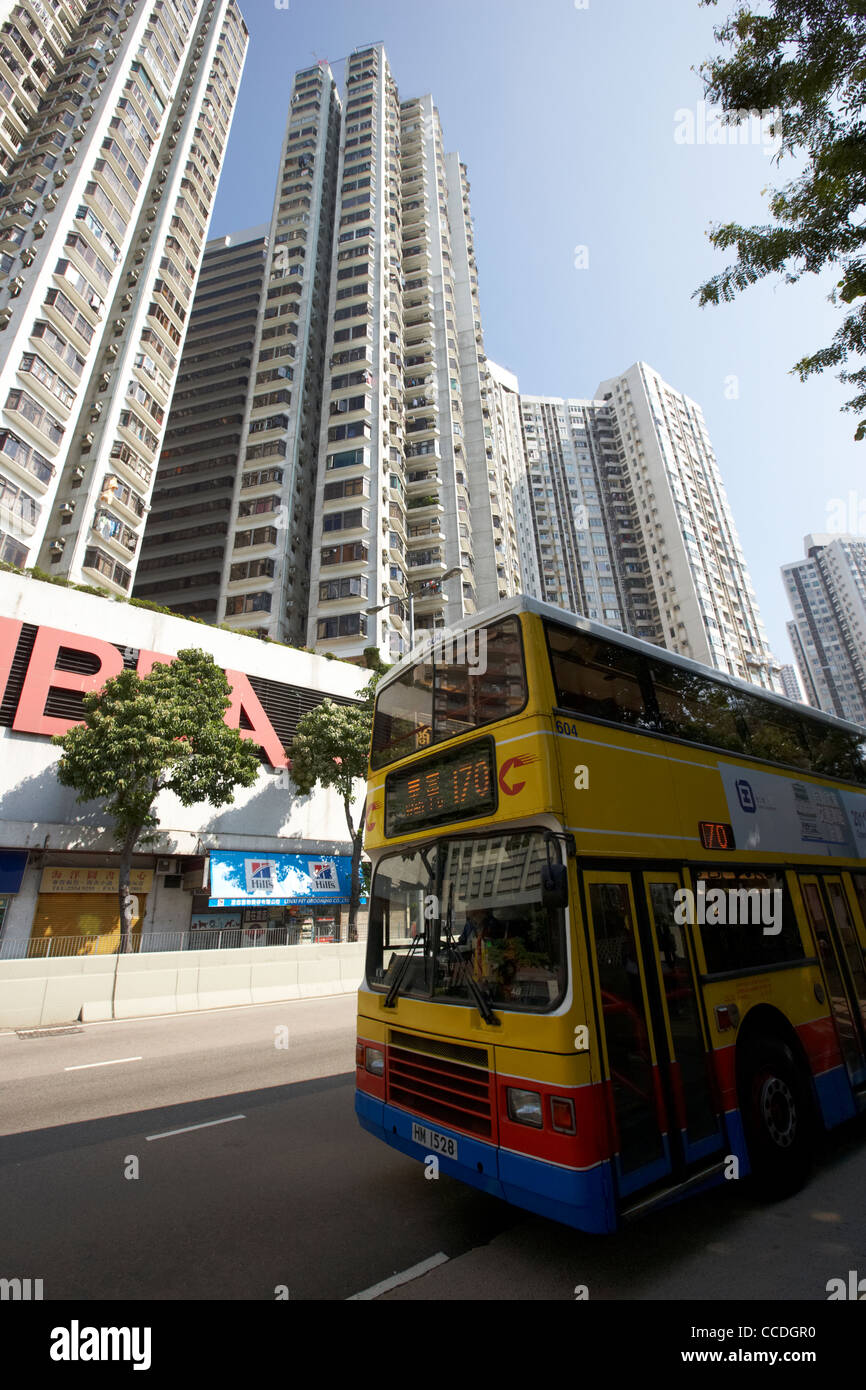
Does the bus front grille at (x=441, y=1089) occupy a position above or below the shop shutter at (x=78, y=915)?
below

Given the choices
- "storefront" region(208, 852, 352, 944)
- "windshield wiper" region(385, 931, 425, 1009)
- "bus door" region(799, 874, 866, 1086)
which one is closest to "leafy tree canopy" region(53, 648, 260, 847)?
"storefront" region(208, 852, 352, 944)

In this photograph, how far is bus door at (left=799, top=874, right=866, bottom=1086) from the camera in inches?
235

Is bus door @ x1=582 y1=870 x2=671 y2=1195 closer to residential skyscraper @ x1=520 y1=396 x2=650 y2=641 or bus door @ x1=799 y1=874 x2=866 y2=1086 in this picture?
bus door @ x1=799 y1=874 x2=866 y2=1086

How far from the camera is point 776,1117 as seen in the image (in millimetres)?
4832

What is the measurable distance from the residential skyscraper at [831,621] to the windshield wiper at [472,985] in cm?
12073

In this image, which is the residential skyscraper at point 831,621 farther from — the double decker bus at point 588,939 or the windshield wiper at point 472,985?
the windshield wiper at point 472,985

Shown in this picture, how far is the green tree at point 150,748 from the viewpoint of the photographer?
1927cm

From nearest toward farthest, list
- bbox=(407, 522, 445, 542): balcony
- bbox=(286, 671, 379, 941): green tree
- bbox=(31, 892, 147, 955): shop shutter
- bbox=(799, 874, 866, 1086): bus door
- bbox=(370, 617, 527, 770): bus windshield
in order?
bbox=(370, 617, 527, 770): bus windshield < bbox=(799, 874, 866, 1086): bus door < bbox=(31, 892, 147, 955): shop shutter < bbox=(286, 671, 379, 941): green tree < bbox=(407, 522, 445, 542): balcony

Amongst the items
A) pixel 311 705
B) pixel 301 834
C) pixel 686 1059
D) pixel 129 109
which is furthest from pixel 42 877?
pixel 129 109

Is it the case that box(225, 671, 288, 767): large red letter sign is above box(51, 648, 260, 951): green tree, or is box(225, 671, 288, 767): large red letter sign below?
above

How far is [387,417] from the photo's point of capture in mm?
47719

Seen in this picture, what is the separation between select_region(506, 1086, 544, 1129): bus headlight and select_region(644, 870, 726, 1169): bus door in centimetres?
106

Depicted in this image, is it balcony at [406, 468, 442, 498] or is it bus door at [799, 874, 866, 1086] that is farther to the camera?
balcony at [406, 468, 442, 498]

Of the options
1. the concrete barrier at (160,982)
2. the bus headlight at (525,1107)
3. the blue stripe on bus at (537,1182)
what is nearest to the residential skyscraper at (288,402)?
the concrete barrier at (160,982)
